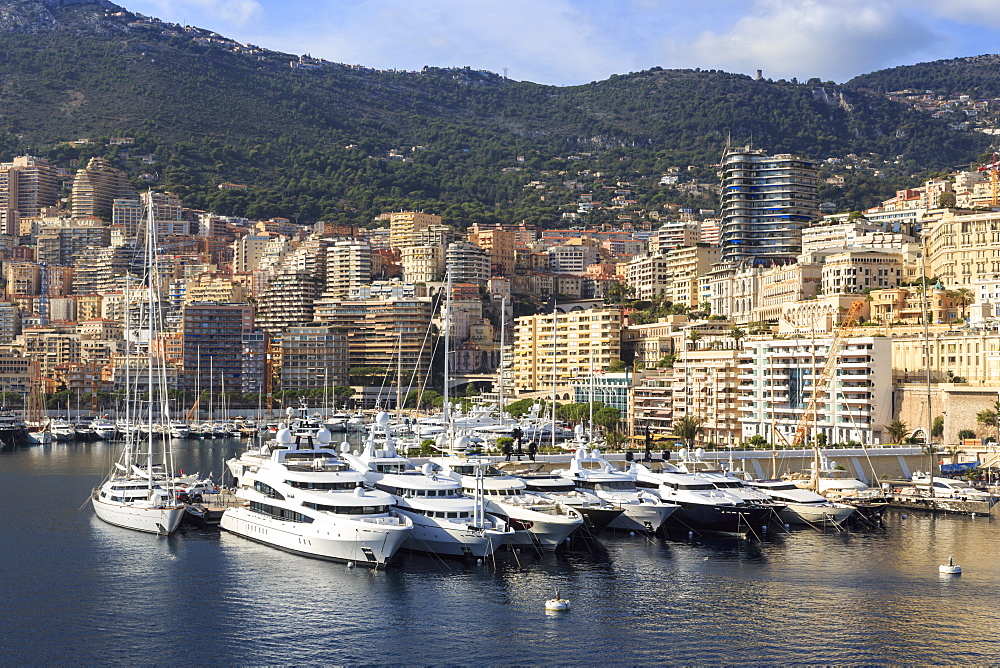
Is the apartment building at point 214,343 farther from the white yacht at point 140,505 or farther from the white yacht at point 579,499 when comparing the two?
the white yacht at point 579,499

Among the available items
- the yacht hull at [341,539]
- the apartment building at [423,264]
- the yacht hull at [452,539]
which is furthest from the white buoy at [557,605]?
the apartment building at [423,264]

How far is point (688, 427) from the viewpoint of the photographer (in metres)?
89.6

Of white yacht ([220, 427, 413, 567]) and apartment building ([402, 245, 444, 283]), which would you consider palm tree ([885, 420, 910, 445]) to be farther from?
apartment building ([402, 245, 444, 283])

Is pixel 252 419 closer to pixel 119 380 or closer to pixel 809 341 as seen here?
pixel 119 380

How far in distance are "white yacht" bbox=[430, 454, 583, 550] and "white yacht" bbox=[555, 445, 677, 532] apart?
13.7 ft

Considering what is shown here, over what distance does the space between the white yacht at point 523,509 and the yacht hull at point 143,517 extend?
465 inches

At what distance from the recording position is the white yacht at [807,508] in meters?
58.7

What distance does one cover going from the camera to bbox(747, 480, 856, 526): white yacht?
192 feet

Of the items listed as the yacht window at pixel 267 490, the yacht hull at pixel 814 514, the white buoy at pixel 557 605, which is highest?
the yacht window at pixel 267 490

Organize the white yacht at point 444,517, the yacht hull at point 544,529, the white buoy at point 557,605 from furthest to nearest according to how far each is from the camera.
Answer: the yacht hull at point 544,529 < the white yacht at point 444,517 < the white buoy at point 557,605

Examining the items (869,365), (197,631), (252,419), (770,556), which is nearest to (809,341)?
(869,365)

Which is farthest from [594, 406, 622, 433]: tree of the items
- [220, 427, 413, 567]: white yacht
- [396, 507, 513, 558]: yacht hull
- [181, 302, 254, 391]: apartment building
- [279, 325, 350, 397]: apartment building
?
[181, 302, 254, 391]: apartment building

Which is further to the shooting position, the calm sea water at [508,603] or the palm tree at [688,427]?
the palm tree at [688,427]

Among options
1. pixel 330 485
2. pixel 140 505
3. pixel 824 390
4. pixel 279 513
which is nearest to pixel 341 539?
pixel 330 485
